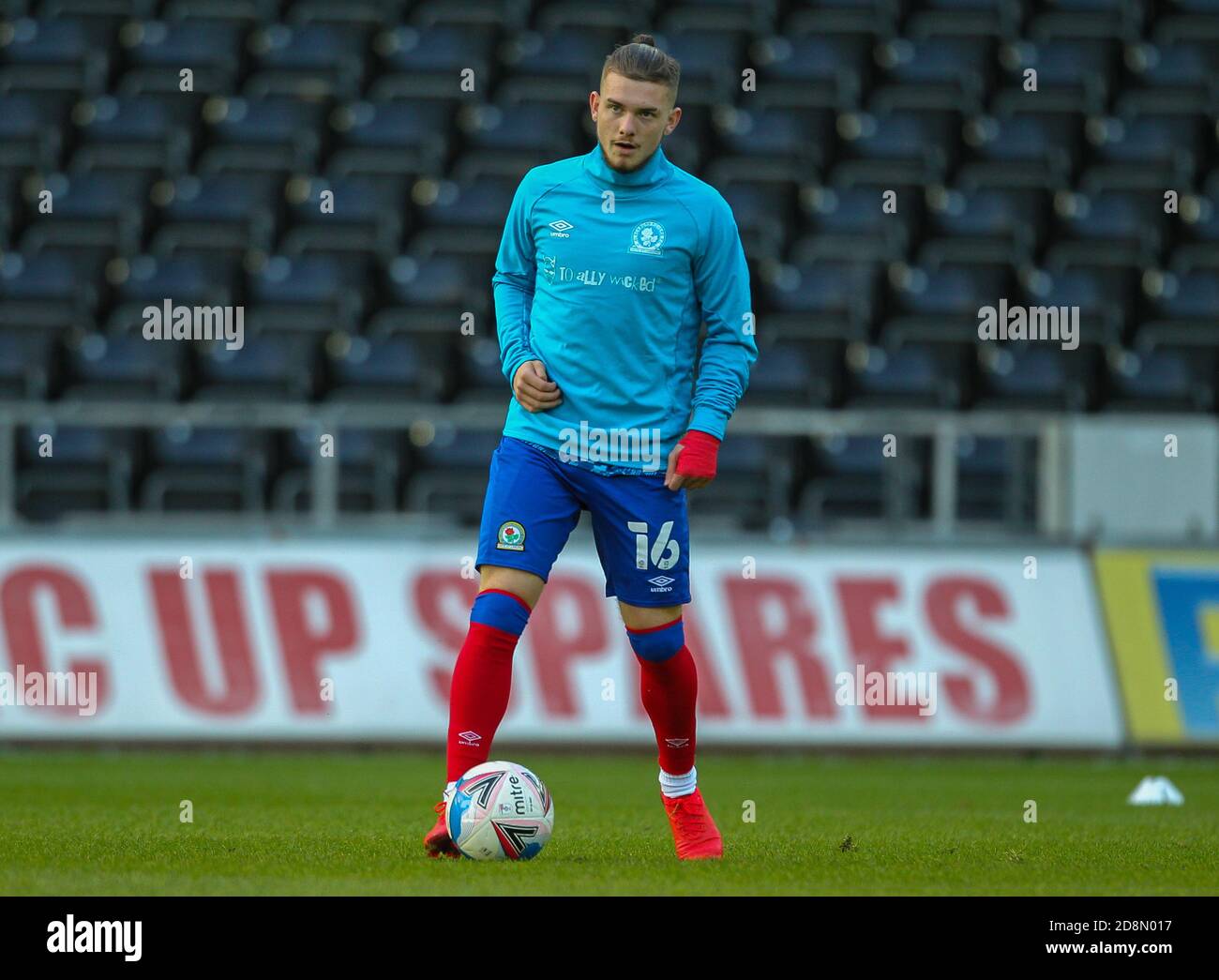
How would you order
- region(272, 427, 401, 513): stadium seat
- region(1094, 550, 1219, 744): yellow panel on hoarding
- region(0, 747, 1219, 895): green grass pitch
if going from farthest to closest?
region(272, 427, 401, 513): stadium seat → region(1094, 550, 1219, 744): yellow panel on hoarding → region(0, 747, 1219, 895): green grass pitch

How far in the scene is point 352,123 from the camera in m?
16.9

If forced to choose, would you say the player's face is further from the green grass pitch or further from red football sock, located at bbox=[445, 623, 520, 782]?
the green grass pitch

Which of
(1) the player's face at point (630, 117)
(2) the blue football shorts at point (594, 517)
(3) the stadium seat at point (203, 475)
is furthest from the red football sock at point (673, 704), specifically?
(3) the stadium seat at point (203, 475)

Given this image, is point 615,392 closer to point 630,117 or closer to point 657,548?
point 657,548

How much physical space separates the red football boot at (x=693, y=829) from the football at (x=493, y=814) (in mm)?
516

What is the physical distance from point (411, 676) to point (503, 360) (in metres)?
5.55

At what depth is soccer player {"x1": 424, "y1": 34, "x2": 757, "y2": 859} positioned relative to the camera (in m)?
5.90

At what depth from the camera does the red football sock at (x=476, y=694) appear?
5.89 m

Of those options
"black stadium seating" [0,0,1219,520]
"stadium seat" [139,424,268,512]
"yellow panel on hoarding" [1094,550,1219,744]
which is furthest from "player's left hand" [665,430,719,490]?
"stadium seat" [139,424,268,512]

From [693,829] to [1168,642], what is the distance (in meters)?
6.30

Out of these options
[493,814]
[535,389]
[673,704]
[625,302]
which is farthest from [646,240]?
[493,814]

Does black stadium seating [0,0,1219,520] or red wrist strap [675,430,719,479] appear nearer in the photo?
red wrist strap [675,430,719,479]
